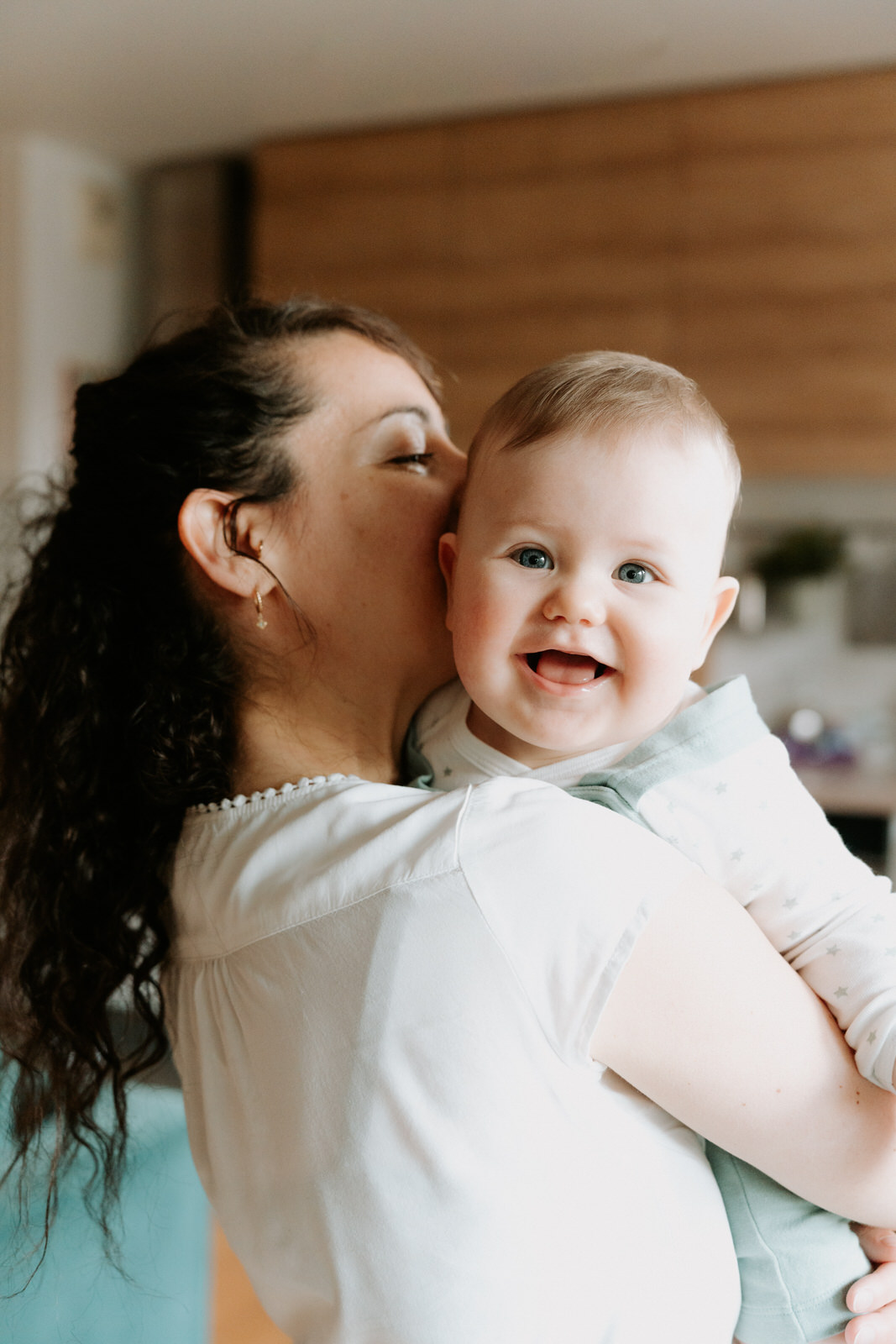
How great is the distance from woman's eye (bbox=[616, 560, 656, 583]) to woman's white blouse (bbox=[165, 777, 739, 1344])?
0.17 m

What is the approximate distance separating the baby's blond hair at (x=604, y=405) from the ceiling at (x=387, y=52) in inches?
102

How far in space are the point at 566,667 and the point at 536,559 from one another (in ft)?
0.26

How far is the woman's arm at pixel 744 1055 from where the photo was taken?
2.35 ft

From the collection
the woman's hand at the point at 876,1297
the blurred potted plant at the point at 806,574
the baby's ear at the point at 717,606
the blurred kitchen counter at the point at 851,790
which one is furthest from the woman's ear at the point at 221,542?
the blurred potted plant at the point at 806,574

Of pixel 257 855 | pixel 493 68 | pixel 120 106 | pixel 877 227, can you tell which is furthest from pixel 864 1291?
pixel 120 106

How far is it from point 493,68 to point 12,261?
181cm

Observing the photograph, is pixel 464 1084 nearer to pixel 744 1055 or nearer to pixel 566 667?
pixel 744 1055

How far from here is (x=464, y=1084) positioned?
72 cm

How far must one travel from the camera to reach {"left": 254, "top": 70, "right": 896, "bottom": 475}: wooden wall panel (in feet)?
10.7

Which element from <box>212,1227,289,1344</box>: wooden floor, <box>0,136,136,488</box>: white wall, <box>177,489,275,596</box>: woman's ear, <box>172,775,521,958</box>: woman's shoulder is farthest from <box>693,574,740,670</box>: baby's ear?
<box>0,136,136,488</box>: white wall

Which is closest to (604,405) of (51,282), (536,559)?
(536,559)

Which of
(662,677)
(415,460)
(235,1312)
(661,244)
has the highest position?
(661,244)

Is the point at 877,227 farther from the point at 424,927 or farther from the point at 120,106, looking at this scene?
the point at 424,927

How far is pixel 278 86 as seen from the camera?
3.55 meters
